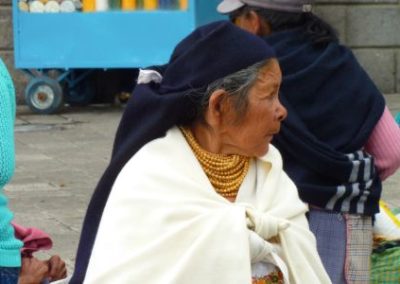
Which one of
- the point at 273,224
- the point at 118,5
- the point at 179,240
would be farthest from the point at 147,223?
the point at 118,5

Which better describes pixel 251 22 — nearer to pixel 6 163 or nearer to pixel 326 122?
pixel 326 122

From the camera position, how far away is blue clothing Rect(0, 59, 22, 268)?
345 cm

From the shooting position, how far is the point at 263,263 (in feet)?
10.2

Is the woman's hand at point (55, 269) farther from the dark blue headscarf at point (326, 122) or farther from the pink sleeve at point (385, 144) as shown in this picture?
the pink sleeve at point (385, 144)

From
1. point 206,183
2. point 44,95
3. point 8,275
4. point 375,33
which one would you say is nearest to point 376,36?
point 375,33

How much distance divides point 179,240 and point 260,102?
45 cm

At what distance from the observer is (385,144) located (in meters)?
4.22

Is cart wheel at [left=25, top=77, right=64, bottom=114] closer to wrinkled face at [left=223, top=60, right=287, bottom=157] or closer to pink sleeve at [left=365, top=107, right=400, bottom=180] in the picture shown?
pink sleeve at [left=365, top=107, right=400, bottom=180]

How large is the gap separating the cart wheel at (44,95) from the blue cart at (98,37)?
7 cm

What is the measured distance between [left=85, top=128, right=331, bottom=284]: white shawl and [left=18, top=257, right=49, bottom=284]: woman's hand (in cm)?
72

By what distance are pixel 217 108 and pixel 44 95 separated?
8.76m

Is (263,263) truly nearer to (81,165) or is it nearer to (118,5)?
(81,165)

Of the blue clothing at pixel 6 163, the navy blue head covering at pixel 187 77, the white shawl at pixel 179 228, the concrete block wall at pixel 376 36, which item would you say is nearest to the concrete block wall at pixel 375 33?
the concrete block wall at pixel 376 36

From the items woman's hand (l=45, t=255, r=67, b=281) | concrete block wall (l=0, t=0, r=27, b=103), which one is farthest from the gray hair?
concrete block wall (l=0, t=0, r=27, b=103)
